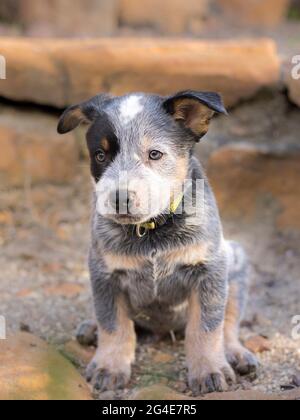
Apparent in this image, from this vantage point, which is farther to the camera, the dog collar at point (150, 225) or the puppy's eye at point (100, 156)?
the dog collar at point (150, 225)

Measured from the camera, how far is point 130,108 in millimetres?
4367

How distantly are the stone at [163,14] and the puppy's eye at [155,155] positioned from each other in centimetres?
531

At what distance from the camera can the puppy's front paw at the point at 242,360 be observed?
4.70m

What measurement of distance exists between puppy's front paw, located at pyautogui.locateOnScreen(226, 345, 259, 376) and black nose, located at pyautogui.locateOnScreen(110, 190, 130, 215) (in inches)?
54.8

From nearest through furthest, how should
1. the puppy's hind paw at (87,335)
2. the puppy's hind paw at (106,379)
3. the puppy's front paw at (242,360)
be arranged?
the puppy's hind paw at (106,379) → the puppy's front paw at (242,360) → the puppy's hind paw at (87,335)

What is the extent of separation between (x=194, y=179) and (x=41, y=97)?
8.96 ft

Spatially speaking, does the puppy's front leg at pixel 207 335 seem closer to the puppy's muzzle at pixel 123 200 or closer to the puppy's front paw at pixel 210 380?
the puppy's front paw at pixel 210 380

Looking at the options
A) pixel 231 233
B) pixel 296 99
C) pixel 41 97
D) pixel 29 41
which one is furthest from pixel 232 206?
pixel 29 41

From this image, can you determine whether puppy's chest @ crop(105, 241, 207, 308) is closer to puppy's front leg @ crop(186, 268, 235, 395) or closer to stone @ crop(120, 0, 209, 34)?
puppy's front leg @ crop(186, 268, 235, 395)

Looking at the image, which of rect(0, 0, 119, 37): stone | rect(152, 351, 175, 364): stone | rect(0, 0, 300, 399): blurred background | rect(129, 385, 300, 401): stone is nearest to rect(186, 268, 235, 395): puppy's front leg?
rect(129, 385, 300, 401): stone

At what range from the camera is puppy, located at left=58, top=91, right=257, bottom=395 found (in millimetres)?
4242

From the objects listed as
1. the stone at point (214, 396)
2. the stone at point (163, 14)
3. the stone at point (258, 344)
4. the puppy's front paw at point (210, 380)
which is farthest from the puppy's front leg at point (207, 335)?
the stone at point (163, 14)

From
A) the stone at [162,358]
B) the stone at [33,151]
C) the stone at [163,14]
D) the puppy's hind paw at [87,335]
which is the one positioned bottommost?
the stone at [162,358]

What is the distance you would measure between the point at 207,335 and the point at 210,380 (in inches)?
10.3
